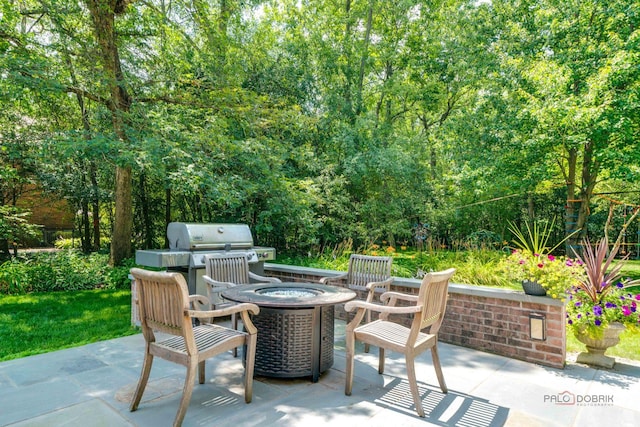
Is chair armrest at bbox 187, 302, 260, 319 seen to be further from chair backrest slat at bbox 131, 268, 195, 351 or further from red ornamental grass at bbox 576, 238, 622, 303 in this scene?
red ornamental grass at bbox 576, 238, 622, 303

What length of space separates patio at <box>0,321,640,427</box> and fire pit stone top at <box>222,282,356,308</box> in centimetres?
64

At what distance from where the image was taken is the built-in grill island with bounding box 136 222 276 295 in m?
4.29

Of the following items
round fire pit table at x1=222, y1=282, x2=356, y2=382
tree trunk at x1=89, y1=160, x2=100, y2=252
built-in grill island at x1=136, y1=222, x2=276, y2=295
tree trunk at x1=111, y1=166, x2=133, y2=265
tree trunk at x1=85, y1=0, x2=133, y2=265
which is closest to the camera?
round fire pit table at x1=222, y1=282, x2=356, y2=382

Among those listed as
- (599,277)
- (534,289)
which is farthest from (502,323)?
(599,277)

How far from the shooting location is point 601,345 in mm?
3307

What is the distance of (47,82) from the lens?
4.98 m

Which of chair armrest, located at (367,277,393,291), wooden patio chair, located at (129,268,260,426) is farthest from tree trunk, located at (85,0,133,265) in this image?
chair armrest, located at (367,277,393,291)

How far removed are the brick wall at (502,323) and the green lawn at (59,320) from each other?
3519 mm

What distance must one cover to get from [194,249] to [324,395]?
2.51 meters

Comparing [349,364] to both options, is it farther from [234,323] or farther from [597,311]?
[597,311]

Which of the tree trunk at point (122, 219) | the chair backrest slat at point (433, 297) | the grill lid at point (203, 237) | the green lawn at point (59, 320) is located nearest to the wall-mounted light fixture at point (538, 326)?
the chair backrest slat at point (433, 297)

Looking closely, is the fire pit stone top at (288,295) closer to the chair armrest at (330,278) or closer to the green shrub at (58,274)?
the chair armrest at (330,278)

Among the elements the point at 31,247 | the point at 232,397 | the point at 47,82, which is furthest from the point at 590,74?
the point at 31,247

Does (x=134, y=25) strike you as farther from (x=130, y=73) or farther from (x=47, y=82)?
(x=47, y=82)
